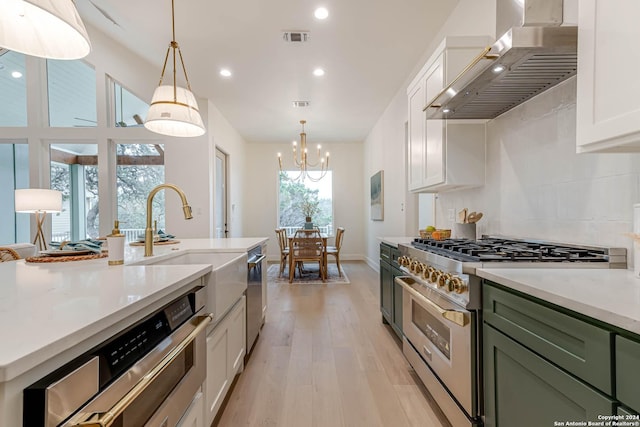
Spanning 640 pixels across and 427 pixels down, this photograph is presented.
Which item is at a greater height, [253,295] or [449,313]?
[449,313]

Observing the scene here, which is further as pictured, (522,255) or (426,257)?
(426,257)

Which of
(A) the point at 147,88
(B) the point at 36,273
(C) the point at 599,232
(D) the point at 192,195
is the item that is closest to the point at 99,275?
(B) the point at 36,273

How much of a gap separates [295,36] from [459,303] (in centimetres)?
289

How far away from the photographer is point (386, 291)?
9.40ft

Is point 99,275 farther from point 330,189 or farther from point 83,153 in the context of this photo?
point 330,189

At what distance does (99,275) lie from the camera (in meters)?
1.19

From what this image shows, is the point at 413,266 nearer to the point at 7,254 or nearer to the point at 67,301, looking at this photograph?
the point at 67,301

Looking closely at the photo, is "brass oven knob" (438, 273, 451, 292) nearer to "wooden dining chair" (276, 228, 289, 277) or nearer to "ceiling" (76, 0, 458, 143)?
"ceiling" (76, 0, 458, 143)

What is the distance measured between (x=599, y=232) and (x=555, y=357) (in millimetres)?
823

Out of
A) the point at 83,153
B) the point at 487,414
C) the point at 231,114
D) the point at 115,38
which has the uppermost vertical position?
the point at 115,38

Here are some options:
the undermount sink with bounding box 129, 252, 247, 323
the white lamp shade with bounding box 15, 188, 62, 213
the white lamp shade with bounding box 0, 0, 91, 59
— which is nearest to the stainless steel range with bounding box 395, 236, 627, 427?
the undermount sink with bounding box 129, 252, 247, 323

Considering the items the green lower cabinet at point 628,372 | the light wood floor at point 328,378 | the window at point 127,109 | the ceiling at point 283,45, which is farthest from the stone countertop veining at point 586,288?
the window at point 127,109

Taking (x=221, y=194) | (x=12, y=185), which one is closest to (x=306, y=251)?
(x=221, y=194)

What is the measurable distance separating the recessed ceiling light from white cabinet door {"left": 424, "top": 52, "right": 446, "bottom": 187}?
1127 millimetres
